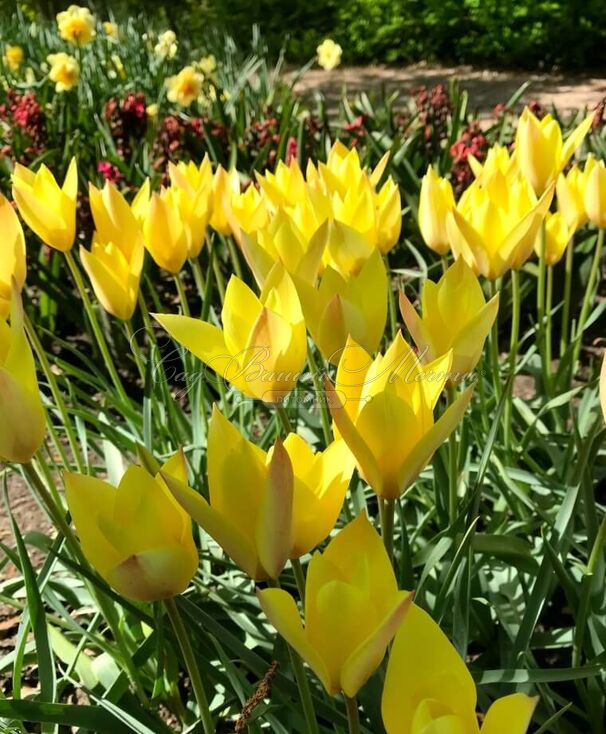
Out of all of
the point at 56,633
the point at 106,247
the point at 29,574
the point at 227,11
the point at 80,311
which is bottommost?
the point at 56,633

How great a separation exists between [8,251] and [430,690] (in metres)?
0.83

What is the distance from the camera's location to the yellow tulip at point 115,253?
49.3 inches

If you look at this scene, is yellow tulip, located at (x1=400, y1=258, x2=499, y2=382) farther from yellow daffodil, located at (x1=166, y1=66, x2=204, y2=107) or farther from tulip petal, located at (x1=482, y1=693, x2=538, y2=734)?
yellow daffodil, located at (x1=166, y1=66, x2=204, y2=107)

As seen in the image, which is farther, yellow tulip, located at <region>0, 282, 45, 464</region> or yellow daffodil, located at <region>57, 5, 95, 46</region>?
yellow daffodil, located at <region>57, 5, 95, 46</region>

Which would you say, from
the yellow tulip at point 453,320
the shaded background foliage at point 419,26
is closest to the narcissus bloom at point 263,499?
the yellow tulip at point 453,320

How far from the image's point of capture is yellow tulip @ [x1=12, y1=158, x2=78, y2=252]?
1287mm

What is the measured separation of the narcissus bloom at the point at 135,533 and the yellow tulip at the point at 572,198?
3.58ft

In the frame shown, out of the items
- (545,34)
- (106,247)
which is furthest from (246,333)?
(545,34)

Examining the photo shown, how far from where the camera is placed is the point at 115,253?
1259mm

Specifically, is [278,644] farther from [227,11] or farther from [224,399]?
[227,11]

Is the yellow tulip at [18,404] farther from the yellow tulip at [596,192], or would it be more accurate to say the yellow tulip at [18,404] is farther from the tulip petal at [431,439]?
the yellow tulip at [596,192]

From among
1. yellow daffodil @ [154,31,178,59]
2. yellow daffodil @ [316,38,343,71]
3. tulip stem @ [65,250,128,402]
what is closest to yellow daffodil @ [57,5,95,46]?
yellow daffodil @ [154,31,178,59]

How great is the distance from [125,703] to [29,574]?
1.03 feet

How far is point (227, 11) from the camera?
11.3 m
